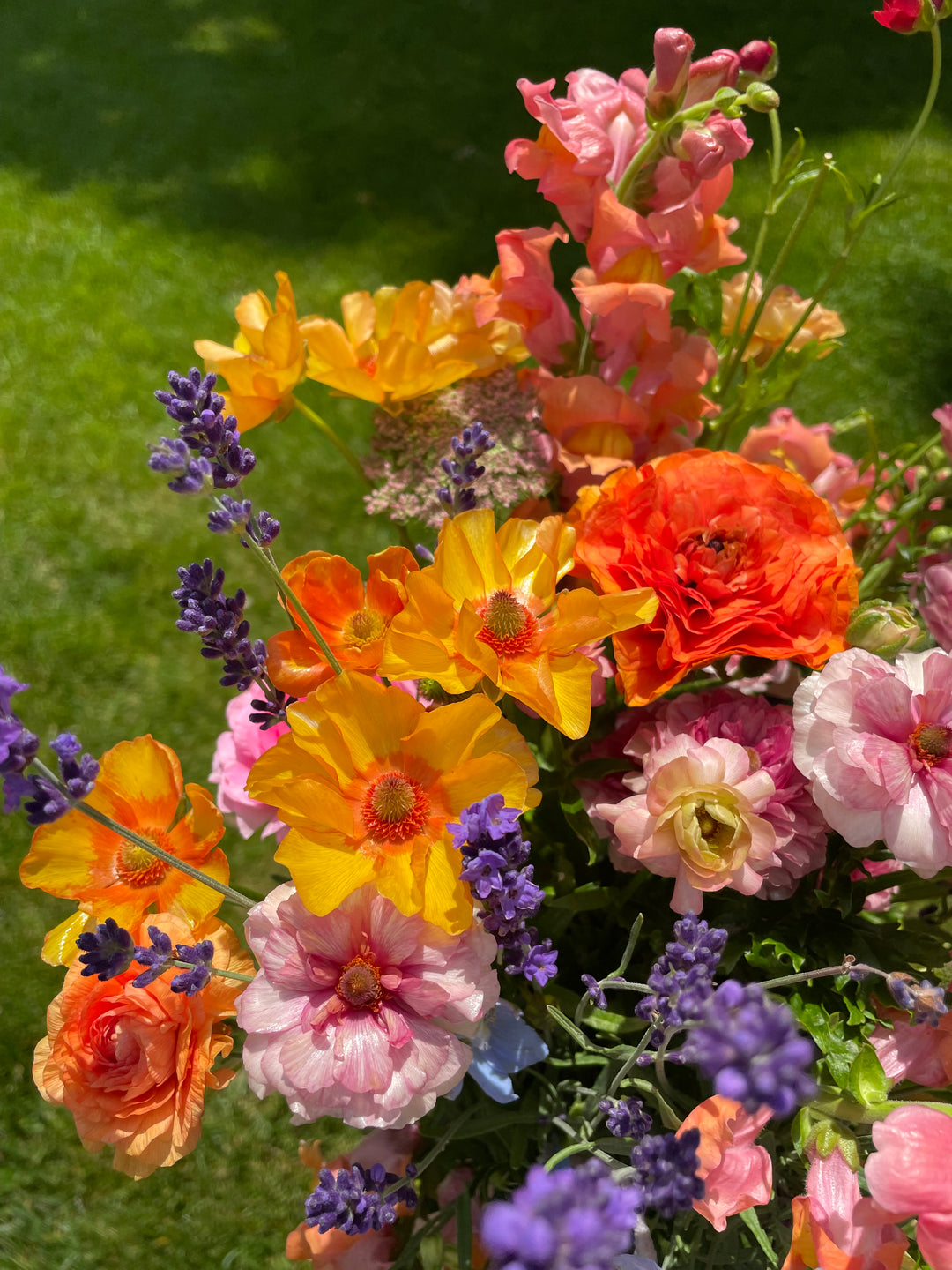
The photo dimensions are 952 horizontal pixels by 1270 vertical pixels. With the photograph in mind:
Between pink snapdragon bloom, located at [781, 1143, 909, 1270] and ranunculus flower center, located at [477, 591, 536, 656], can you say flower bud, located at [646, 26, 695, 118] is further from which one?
pink snapdragon bloom, located at [781, 1143, 909, 1270]

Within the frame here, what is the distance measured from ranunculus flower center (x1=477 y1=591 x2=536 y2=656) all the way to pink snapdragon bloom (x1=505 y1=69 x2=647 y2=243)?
27cm

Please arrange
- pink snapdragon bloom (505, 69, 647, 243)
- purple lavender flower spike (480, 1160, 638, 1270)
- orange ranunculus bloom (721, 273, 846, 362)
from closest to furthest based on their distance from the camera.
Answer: purple lavender flower spike (480, 1160, 638, 1270)
pink snapdragon bloom (505, 69, 647, 243)
orange ranunculus bloom (721, 273, 846, 362)

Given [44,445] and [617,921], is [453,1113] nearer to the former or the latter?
[617,921]

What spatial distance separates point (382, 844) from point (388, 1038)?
0.09 m

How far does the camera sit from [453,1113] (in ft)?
1.89

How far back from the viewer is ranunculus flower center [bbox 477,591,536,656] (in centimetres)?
Result: 49

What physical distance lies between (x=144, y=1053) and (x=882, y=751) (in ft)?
1.34

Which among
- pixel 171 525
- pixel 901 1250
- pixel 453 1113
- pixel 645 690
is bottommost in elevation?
pixel 171 525

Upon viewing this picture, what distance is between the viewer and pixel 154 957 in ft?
1.41

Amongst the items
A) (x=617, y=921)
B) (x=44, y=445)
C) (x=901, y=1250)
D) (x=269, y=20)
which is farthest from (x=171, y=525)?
(x=269, y=20)

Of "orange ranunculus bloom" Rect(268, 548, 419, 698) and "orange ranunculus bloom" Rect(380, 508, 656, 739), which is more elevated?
"orange ranunculus bloom" Rect(380, 508, 656, 739)

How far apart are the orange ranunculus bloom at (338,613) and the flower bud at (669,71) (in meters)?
0.31

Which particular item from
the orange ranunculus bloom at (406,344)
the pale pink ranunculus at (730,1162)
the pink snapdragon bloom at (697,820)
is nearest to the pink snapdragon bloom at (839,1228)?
the pale pink ranunculus at (730,1162)

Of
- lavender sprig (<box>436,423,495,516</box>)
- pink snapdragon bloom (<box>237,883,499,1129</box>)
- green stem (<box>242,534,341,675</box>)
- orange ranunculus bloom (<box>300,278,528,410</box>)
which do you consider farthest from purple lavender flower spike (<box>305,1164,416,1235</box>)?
orange ranunculus bloom (<box>300,278,528,410</box>)
